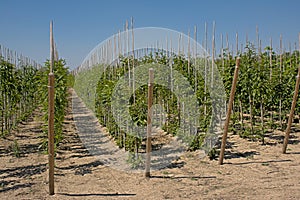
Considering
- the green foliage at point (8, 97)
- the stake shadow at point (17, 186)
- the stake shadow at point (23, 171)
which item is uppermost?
the green foliage at point (8, 97)

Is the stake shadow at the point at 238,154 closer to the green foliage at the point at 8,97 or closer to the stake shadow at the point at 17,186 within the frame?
the stake shadow at the point at 17,186

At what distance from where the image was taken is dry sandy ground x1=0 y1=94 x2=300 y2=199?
5.15 metres

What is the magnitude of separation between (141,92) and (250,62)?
318cm

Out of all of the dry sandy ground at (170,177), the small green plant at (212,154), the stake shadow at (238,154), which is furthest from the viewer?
the stake shadow at (238,154)

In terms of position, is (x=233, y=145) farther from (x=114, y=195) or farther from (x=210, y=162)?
(x=114, y=195)

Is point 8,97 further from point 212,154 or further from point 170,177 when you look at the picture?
point 212,154

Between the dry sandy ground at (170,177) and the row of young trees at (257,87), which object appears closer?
the dry sandy ground at (170,177)

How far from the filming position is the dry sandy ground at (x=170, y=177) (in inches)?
203

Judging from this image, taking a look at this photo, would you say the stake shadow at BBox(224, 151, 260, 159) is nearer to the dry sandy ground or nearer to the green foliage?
the dry sandy ground

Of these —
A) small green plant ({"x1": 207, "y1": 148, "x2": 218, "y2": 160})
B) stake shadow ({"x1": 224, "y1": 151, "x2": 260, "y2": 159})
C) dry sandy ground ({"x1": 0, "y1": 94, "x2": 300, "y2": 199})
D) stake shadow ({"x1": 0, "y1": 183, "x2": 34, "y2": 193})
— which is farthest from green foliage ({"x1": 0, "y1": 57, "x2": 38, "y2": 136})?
stake shadow ({"x1": 224, "y1": 151, "x2": 260, "y2": 159})

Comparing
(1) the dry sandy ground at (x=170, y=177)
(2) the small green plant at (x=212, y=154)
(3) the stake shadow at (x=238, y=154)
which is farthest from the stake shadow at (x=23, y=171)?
(3) the stake shadow at (x=238, y=154)

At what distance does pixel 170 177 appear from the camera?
19.7ft

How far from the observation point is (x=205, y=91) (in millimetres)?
7984

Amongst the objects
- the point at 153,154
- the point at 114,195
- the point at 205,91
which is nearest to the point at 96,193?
the point at 114,195
